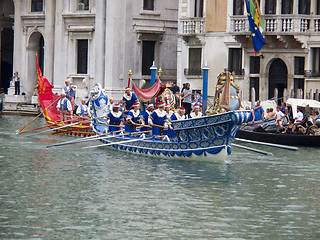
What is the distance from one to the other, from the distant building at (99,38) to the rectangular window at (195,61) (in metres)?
3.37

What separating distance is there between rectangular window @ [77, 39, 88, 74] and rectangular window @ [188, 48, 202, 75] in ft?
23.2

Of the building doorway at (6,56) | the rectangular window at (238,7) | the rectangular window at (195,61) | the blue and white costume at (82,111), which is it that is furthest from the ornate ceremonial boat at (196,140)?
the building doorway at (6,56)

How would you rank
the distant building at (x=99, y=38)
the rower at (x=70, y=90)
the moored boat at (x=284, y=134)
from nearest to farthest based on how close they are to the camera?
the moored boat at (x=284, y=134) < the rower at (x=70, y=90) < the distant building at (x=99, y=38)

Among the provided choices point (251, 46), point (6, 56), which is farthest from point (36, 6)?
point (251, 46)

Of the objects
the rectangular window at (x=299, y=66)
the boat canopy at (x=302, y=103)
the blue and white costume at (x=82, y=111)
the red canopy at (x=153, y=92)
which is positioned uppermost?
the rectangular window at (x=299, y=66)

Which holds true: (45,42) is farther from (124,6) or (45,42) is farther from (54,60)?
(124,6)

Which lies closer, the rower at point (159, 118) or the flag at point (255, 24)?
the rower at point (159, 118)

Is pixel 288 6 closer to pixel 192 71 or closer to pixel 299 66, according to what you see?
pixel 299 66

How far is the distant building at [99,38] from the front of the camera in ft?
130

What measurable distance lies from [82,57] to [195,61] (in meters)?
7.58

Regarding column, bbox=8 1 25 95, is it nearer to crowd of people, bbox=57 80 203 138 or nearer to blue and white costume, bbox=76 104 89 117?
blue and white costume, bbox=76 104 89 117

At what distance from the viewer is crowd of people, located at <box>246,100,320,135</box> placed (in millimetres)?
27016

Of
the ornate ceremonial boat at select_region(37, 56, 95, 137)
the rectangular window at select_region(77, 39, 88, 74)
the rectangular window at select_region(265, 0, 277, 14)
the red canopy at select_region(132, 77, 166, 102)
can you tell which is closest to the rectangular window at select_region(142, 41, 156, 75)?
the rectangular window at select_region(77, 39, 88, 74)

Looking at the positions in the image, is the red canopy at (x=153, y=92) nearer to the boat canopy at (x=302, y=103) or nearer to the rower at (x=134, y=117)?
the rower at (x=134, y=117)
